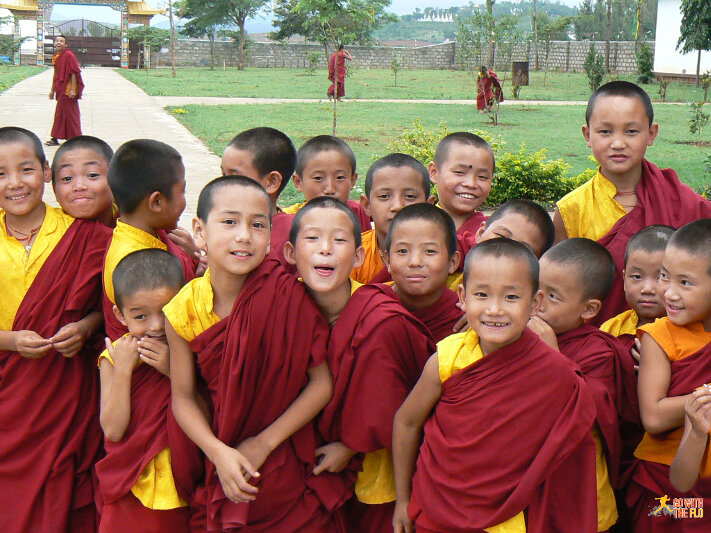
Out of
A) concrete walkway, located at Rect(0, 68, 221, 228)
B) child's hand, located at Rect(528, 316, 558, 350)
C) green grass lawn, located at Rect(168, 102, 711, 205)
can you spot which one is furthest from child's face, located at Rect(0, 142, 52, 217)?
green grass lawn, located at Rect(168, 102, 711, 205)

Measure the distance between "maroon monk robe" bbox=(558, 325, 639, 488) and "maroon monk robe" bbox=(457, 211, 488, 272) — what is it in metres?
0.57

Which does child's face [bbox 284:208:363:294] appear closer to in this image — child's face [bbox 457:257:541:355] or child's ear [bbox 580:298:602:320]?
child's face [bbox 457:257:541:355]

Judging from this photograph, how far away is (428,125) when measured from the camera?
16531 millimetres

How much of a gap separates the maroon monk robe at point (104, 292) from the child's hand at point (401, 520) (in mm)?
1104

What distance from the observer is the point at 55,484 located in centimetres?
284

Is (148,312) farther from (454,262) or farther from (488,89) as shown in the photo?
(488,89)

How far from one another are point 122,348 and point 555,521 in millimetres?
1505

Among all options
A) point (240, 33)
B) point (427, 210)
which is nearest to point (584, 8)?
point (240, 33)

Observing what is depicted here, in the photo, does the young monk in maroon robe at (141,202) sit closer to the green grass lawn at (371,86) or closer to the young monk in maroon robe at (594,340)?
the young monk in maroon robe at (594,340)

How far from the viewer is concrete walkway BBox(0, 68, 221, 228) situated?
10706 mm

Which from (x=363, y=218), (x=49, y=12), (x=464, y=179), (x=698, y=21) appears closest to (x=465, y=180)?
(x=464, y=179)

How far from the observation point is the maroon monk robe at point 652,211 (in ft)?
10.3

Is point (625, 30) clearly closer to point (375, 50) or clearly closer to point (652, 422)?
point (375, 50)

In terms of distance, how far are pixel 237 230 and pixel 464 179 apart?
1266 mm
